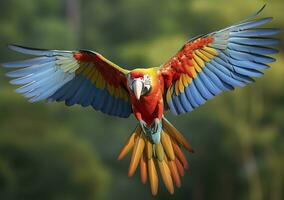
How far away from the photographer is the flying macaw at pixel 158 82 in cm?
171

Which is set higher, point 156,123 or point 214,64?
point 214,64

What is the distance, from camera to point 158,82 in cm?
170

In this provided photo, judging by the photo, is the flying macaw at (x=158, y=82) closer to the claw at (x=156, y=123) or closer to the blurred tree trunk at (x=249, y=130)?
the claw at (x=156, y=123)

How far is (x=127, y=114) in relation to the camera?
1823 millimetres

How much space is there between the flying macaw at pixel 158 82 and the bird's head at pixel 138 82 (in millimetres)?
17

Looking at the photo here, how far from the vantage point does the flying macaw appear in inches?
67.4

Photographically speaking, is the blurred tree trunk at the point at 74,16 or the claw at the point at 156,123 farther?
the blurred tree trunk at the point at 74,16

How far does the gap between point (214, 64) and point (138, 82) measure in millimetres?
269

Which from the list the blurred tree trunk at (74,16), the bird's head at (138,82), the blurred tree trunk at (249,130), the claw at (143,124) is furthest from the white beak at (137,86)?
the blurred tree trunk at (74,16)

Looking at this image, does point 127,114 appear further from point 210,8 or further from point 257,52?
point 210,8

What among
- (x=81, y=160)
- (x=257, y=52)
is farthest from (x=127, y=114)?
(x=81, y=160)

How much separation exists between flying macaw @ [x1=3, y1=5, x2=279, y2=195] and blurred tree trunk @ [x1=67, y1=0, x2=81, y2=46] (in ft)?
27.9

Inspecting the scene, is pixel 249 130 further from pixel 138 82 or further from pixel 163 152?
pixel 138 82

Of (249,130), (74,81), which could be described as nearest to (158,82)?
(74,81)
